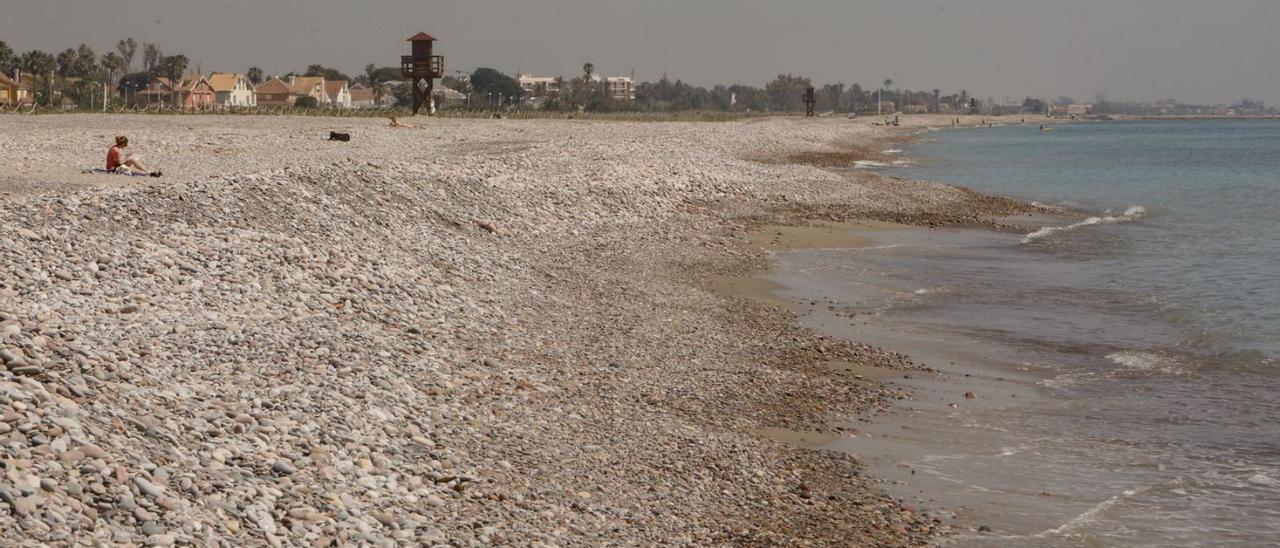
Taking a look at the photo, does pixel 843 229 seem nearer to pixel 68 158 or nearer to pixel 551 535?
pixel 68 158

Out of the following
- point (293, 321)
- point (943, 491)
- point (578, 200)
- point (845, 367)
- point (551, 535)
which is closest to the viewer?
point (551, 535)

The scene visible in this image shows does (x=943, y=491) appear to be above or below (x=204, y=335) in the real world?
below

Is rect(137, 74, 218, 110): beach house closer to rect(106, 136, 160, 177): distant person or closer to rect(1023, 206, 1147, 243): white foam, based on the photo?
rect(106, 136, 160, 177): distant person

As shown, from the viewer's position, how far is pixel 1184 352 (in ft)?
56.2

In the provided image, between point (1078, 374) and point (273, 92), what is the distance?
15571 cm

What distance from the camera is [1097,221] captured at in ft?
121

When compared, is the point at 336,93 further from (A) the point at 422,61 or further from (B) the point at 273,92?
(A) the point at 422,61

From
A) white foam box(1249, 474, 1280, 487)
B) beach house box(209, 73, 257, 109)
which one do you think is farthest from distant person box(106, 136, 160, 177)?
beach house box(209, 73, 257, 109)

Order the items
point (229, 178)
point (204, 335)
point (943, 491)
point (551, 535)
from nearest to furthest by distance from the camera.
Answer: point (551, 535) → point (943, 491) → point (204, 335) → point (229, 178)

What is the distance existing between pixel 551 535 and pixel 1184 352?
38.9 feet

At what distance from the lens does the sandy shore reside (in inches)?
325

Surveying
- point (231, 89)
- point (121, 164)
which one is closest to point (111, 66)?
point (231, 89)

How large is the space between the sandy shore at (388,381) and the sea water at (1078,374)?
2.85ft

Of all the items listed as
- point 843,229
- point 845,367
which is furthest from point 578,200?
point 845,367
